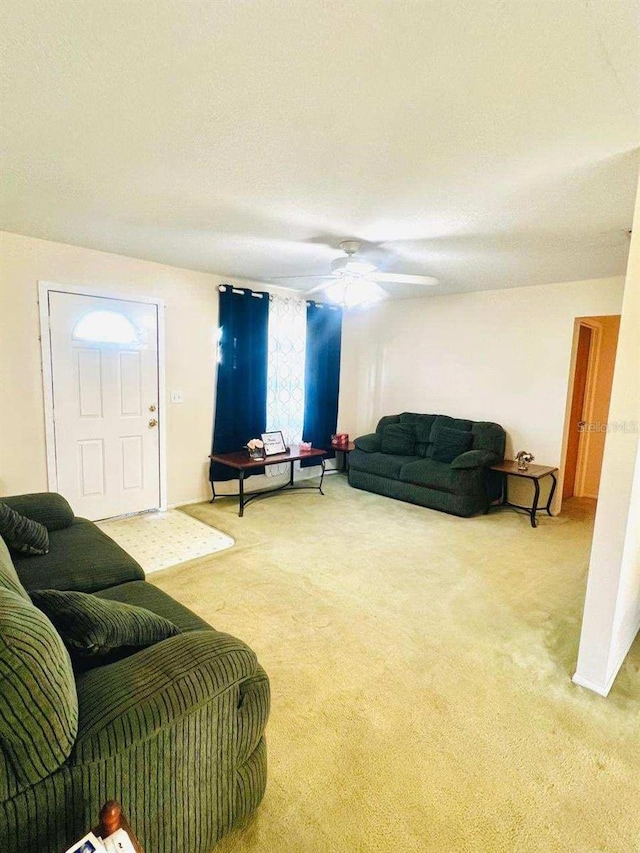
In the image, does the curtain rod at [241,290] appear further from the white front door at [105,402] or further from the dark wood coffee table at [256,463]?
the dark wood coffee table at [256,463]

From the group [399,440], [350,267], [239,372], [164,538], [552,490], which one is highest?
[350,267]

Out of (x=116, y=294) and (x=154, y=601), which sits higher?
(x=116, y=294)

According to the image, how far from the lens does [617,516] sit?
190 centimetres

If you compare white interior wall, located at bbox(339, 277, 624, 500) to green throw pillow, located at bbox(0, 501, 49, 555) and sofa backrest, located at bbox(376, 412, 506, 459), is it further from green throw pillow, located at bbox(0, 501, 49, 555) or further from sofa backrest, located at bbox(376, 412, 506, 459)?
green throw pillow, located at bbox(0, 501, 49, 555)

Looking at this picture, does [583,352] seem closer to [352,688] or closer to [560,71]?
[560,71]

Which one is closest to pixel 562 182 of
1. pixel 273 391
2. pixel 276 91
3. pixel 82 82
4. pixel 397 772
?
pixel 276 91

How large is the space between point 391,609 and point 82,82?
287 centimetres

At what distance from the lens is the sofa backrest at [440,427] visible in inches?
182

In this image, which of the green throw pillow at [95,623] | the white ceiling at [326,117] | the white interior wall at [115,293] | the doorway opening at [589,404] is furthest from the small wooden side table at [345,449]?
the green throw pillow at [95,623]

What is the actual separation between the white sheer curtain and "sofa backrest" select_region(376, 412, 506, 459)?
115 centimetres

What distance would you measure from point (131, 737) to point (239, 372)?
3904mm

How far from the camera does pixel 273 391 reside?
5.07 m

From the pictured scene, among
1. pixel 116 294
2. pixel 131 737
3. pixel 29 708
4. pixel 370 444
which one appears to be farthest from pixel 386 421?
pixel 29 708

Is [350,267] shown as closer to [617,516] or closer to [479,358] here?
[617,516]
